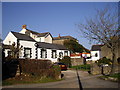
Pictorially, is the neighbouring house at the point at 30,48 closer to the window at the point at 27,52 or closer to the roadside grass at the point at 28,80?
the window at the point at 27,52

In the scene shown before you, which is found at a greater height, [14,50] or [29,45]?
[29,45]

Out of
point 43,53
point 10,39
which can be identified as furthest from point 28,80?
point 43,53

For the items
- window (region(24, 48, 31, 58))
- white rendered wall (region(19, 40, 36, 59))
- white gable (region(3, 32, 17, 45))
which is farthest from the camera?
window (region(24, 48, 31, 58))

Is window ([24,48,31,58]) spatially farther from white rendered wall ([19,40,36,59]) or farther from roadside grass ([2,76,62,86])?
roadside grass ([2,76,62,86])

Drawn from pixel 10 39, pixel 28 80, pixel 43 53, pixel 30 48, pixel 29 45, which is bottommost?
pixel 28 80

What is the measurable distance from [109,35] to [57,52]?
19.8 m

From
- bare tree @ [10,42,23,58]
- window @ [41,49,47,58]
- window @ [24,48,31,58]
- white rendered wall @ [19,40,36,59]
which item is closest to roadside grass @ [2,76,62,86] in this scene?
bare tree @ [10,42,23,58]

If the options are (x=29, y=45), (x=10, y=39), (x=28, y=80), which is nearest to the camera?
(x=28, y=80)

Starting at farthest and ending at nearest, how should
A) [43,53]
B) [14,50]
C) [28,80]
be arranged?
[43,53]
[14,50]
[28,80]

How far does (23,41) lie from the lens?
85.1ft

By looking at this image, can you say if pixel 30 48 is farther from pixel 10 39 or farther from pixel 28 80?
pixel 28 80

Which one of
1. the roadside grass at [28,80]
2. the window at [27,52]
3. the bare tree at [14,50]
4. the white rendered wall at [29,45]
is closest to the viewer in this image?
the roadside grass at [28,80]

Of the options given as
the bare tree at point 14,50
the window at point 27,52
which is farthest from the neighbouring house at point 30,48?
the bare tree at point 14,50

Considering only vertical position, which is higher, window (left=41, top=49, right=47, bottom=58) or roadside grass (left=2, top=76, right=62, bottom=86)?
window (left=41, top=49, right=47, bottom=58)
